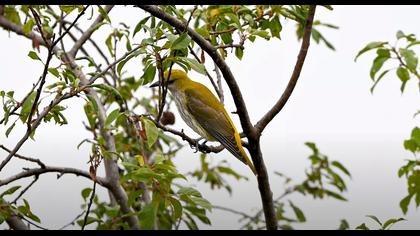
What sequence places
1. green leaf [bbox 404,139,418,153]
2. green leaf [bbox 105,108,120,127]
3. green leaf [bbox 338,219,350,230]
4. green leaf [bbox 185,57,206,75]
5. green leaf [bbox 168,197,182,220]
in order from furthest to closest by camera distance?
green leaf [bbox 338,219,350,230] < green leaf [bbox 404,139,418,153] < green leaf [bbox 168,197,182,220] < green leaf [bbox 105,108,120,127] < green leaf [bbox 185,57,206,75]

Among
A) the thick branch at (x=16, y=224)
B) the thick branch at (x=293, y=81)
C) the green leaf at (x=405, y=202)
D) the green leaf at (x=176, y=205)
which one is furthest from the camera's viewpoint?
the green leaf at (x=405, y=202)

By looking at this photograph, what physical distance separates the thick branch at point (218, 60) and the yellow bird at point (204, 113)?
0.71 meters

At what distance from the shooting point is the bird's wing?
3765 mm

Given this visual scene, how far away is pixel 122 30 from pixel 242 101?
1285 millimetres

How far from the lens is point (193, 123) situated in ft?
14.2

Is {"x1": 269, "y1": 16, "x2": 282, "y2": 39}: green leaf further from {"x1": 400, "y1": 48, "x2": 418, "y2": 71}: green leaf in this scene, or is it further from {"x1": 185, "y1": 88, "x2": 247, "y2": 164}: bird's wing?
{"x1": 185, "y1": 88, "x2": 247, "y2": 164}: bird's wing

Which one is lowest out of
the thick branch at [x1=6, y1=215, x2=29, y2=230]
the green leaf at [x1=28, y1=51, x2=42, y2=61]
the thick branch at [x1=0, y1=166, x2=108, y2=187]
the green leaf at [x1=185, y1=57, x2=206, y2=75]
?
the thick branch at [x1=6, y1=215, x2=29, y2=230]

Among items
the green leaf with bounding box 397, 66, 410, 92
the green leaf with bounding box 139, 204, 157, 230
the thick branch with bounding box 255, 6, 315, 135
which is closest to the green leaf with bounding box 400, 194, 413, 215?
the green leaf with bounding box 397, 66, 410, 92

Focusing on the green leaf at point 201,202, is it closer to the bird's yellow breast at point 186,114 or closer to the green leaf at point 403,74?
the green leaf at point 403,74

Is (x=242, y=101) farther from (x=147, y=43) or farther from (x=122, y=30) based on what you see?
(x=122, y=30)

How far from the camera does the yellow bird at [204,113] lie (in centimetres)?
377

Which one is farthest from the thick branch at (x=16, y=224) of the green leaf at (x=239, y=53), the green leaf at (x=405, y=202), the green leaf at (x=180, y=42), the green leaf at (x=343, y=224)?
the green leaf at (x=343, y=224)

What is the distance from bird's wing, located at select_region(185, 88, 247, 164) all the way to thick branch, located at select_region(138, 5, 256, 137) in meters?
0.71
